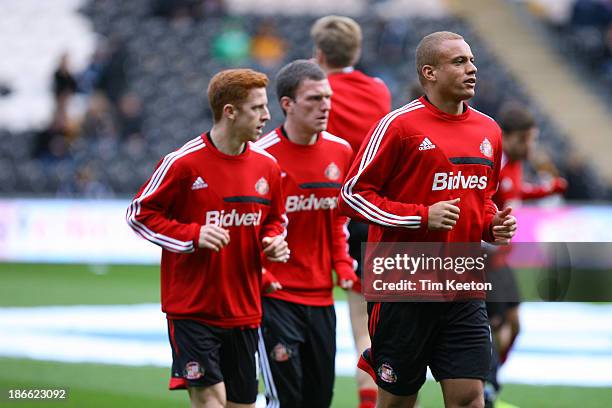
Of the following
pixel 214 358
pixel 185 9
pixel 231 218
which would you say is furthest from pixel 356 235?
pixel 185 9

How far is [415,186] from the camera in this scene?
6.27m

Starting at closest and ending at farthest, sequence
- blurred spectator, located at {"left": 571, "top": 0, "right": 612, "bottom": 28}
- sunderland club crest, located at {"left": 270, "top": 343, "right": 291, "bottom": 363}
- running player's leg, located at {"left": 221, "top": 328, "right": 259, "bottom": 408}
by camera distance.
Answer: running player's leg, located at {"left": 221, "top": 328, "right": 259, "bottom": 408}, sunderland club crest, located at {"left": 270, "top": 343, "right": 291, "bottom": 363}, blurred spectator, located at {"left": 571, "top": 0, "right": 612, "bottom": 28}

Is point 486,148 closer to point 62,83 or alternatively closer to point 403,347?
point 403,347

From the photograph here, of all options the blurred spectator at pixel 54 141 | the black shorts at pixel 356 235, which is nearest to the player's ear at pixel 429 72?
the black shorts at pixel 356 235

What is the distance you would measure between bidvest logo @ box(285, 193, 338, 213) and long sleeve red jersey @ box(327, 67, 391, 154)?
2.92 feet

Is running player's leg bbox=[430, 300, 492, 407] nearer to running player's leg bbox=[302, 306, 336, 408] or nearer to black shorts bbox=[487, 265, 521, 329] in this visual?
running player's leg bbox=[302, 306, 336, 408]

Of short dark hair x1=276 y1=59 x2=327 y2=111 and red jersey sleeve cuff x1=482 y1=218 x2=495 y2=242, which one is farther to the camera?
short dark hair x1=276 y1=59 x2=327 y2=111

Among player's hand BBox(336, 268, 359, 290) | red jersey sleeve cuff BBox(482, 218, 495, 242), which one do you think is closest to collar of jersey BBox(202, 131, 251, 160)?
player's hand BBox(336, 268, 359, 290)

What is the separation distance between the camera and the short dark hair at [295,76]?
7.59 meters

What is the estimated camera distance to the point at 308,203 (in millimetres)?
7621

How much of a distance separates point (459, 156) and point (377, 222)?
1.89ft

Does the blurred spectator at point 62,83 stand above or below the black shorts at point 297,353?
above

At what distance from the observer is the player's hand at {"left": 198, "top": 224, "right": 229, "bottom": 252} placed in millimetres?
6371

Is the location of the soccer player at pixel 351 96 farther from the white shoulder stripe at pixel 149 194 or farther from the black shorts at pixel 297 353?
the white shoulder stripe at pixel 149 194
